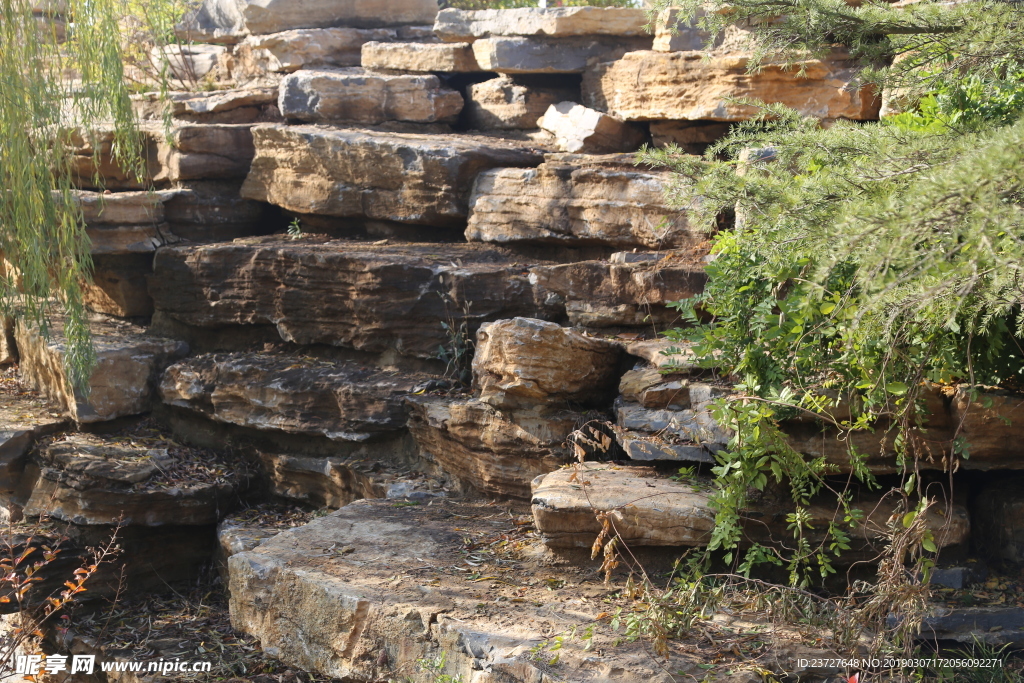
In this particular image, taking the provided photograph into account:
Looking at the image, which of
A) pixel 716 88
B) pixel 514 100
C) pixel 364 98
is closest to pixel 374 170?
pixel 364 98

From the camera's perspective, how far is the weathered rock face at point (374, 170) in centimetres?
670

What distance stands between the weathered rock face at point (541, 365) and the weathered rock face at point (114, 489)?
239cm

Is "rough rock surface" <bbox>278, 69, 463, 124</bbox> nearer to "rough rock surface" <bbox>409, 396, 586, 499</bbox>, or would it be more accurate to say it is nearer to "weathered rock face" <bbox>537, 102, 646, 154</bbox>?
"weathered rock face" <bbox>537, 102, 646, 154</bbox>

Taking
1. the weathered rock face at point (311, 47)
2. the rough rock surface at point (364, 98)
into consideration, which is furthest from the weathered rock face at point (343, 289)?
the weathered rock face at point (311, 47)

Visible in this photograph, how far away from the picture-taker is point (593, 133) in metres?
6.80

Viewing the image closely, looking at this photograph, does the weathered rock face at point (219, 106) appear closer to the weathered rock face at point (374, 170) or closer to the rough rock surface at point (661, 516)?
the weathered rock face at point (374, 170)

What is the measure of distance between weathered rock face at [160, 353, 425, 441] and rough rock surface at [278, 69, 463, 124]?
2.44m

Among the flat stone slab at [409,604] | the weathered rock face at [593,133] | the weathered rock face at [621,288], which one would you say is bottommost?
the flat stone slab at [409,604]

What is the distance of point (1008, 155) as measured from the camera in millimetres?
2293

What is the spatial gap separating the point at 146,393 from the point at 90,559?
1.45 meters

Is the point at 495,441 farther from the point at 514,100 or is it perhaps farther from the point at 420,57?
the point at 420,57

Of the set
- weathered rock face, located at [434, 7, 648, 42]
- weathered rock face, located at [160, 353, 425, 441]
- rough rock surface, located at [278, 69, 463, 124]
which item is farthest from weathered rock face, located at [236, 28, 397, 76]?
weathered rock face, located at [160, 353, 425, 441]

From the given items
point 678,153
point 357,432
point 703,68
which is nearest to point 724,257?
point 678,153

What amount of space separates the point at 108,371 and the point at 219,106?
9.34 ft
